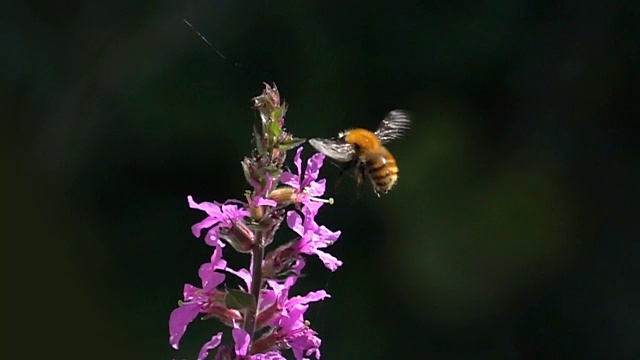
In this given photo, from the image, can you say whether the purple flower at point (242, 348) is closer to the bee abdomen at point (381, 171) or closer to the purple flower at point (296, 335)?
the purple flower at point (296, 335)

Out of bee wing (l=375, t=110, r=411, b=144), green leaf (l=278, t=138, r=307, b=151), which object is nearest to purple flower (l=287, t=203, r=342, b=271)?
green leaf (l=278, t=138, r=307, b=151)

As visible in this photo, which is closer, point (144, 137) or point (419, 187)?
point (419, 187)

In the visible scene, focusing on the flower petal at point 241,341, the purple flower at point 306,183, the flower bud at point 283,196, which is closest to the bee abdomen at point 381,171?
the purple flower at point 306,183

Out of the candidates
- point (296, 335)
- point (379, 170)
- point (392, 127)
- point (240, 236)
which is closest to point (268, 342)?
point (296, 335)

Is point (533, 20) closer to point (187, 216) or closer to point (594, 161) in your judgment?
point (594, 161)

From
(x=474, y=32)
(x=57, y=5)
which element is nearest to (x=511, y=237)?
(x=474, y=32)

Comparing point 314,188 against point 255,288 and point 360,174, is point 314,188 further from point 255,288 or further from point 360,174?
point 360,174
